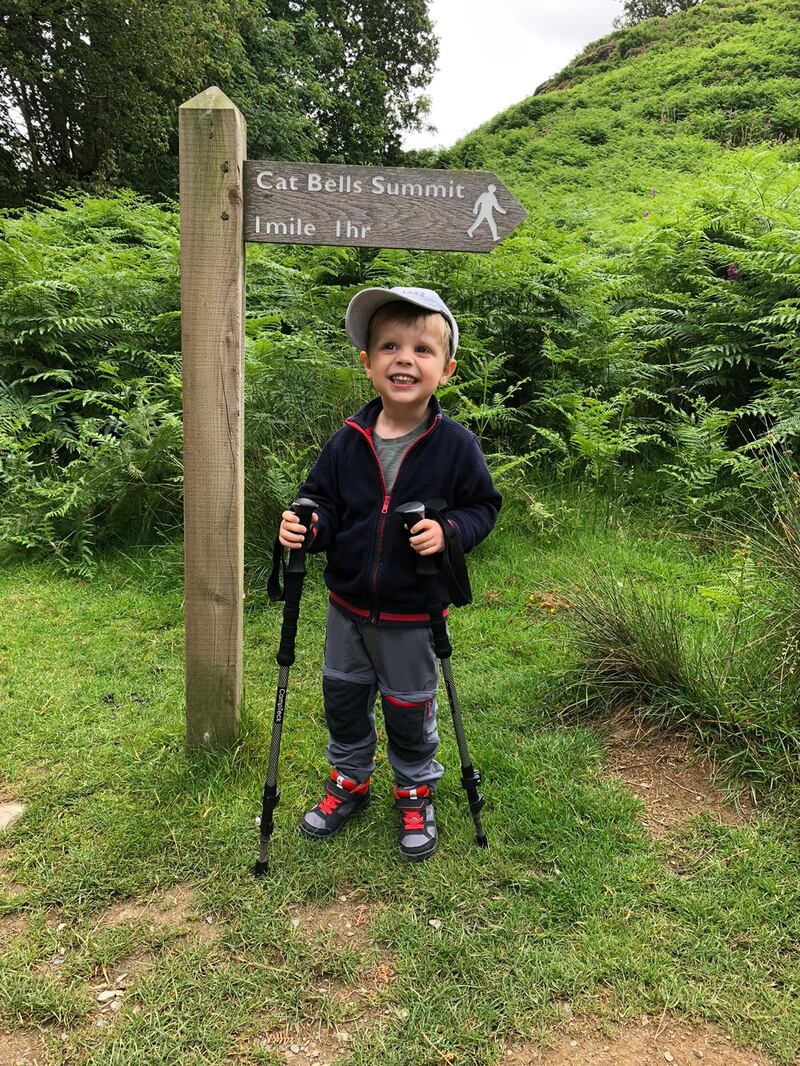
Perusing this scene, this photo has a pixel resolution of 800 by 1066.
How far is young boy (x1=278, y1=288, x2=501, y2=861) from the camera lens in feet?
7.96

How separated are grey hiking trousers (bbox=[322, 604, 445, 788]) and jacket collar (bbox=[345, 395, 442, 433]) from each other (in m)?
0.71

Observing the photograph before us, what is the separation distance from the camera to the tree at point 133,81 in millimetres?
14070

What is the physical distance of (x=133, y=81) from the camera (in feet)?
49.2

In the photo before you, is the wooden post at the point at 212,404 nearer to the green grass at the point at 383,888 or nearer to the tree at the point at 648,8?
the green grass at the point at 383,888

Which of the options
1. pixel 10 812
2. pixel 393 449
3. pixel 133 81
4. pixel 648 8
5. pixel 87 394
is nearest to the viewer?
pixel 393 449

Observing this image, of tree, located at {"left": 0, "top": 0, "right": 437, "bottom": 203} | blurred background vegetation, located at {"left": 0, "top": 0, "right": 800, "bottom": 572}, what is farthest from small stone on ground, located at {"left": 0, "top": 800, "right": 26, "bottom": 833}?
tree, located at {"left": 0, "top": 0, "right": 437, "bottom": 203}

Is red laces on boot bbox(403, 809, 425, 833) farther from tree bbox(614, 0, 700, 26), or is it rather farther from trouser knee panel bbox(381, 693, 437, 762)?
tree bbox(614, 0, 700, 26)

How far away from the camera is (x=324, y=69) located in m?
26.8

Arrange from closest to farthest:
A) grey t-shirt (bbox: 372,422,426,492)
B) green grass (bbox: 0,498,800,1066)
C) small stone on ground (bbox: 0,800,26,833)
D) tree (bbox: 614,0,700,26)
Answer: green grass (bbox: 0,498,800,1066), grey t-shirt (bbox: 372,422,426,492), small stone on ground (bbox: 0,800,26,833), tree (bbox: 614,0,700,26)

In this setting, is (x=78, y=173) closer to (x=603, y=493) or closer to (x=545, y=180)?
(x=545, y=180)

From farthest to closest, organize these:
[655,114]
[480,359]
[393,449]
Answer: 1. [655,114]
2. [480,359]
3. [393,449]

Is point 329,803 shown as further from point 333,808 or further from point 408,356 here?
point 408,356

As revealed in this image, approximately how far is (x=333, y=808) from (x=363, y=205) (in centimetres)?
233

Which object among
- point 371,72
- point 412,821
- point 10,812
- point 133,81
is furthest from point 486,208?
point 371,72
